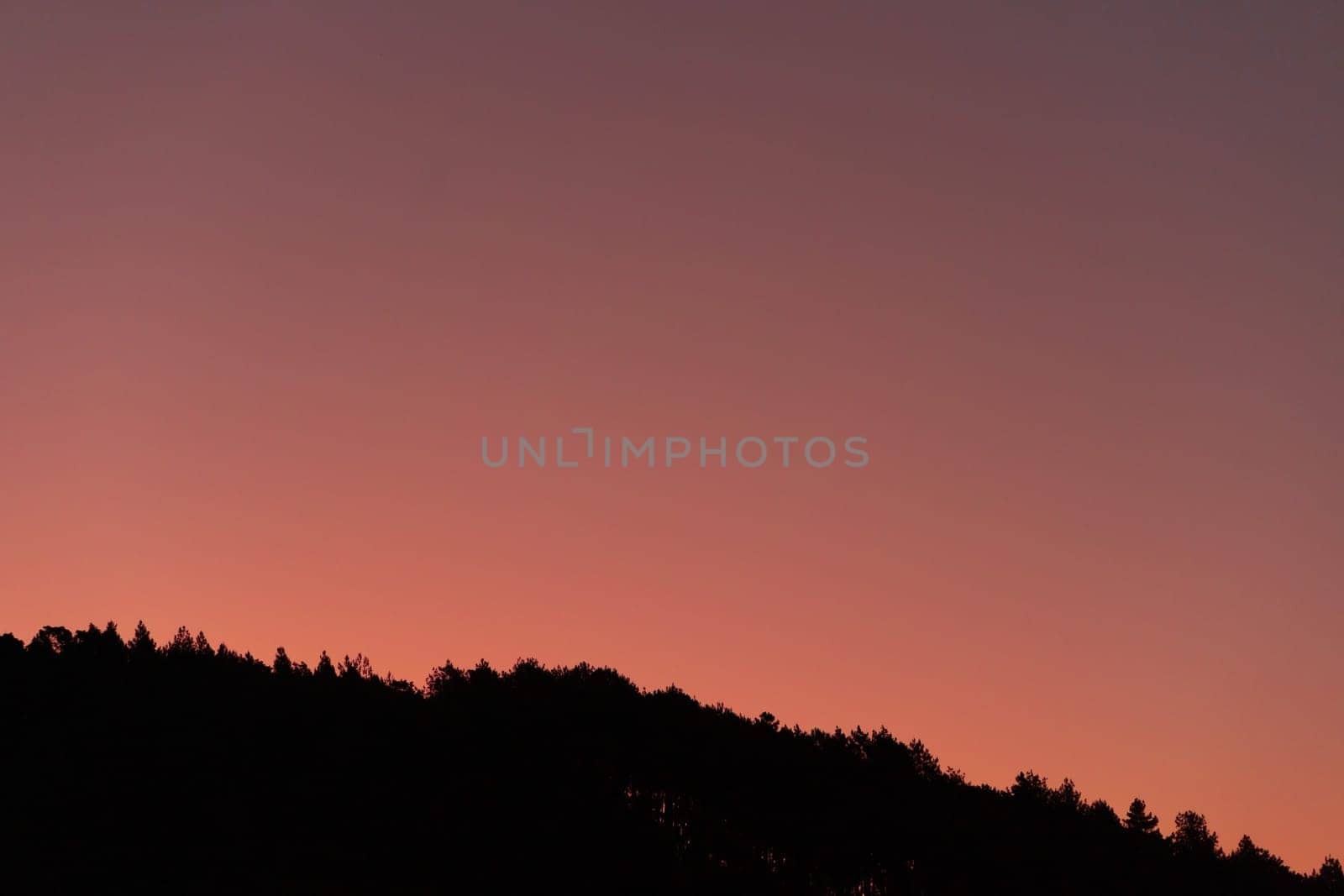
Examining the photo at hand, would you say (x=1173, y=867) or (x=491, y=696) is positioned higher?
(x=491, y=696)

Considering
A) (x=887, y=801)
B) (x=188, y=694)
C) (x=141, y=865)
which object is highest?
(x=188, y=694)

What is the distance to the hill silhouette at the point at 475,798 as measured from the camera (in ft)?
229

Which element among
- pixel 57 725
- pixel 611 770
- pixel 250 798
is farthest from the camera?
pixel 611 770

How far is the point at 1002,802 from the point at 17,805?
213 feet

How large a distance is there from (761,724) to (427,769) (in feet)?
102

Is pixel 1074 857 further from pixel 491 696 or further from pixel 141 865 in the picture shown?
pixel 141 865

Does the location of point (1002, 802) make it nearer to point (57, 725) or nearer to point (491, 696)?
point (491, 696)

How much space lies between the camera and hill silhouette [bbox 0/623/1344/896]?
69.7 meters

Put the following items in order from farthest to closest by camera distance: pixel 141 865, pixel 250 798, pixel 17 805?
1. pixel 250 798
2. pixel 17 805
3. pixel 141 865

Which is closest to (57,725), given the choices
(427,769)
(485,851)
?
(427,769)

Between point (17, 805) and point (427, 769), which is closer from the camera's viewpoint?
point (17, 805)

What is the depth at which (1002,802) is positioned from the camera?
10256 cm

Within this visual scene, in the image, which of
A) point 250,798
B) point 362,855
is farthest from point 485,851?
point 250,798

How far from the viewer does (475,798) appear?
80625 millimetres
